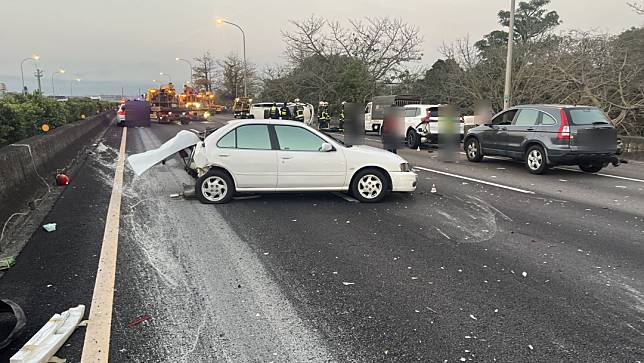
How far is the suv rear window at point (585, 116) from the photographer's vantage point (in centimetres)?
1070

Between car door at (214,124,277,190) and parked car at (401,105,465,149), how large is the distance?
1044cm

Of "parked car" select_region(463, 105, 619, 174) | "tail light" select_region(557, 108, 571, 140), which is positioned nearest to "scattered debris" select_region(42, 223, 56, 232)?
"parked car" select_region(463, 105, 619, 174)

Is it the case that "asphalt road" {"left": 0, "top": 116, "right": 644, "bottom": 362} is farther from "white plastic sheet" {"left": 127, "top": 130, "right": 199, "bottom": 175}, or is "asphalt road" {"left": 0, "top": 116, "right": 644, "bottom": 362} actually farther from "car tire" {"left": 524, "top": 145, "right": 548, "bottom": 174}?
"car tire" {"left": 524, "top": 145, "right": 548, "bottom": 174}

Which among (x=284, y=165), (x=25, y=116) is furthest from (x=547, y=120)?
(x=25, y=116)

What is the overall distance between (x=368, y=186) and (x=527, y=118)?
232 inches

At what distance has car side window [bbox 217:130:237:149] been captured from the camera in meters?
7.86

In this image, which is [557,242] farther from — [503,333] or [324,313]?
[324,313]

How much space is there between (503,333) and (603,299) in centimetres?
128

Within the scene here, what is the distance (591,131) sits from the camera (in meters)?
10.6

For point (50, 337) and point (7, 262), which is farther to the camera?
point (7, 262)

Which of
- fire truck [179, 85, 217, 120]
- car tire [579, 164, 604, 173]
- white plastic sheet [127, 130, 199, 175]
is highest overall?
fire truck [179, 85, 217, 120]

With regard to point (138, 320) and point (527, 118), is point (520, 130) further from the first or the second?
point (138, 320)

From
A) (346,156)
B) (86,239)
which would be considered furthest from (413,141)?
(86,239)

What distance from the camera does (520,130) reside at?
11.8m
